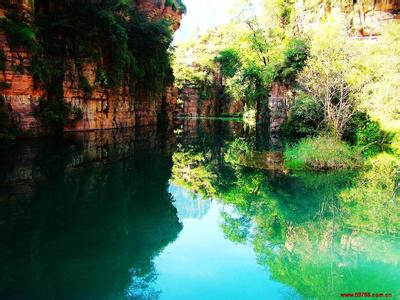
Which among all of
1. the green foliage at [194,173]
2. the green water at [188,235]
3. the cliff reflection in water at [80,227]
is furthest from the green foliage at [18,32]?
the green foliage at [194,173]

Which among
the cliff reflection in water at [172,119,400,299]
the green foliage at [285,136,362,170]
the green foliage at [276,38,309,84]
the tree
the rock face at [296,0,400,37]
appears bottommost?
the cliff reflection in water at [172,119,400,299]

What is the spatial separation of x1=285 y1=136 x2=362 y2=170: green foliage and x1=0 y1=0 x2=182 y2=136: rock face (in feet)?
44.2

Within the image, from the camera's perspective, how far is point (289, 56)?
947 inches

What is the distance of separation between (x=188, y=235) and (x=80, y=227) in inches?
76.4

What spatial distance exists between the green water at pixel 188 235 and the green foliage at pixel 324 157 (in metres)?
0.77

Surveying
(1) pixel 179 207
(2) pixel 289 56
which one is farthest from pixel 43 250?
(2) pixel 289 56

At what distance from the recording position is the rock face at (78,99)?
57.2 ft

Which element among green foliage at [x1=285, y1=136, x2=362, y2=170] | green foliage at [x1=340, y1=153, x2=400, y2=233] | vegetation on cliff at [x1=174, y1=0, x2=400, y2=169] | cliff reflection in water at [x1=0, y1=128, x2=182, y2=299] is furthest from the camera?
vegetation on cliff at [x1=174, y1=0, x2=400, y2=169]

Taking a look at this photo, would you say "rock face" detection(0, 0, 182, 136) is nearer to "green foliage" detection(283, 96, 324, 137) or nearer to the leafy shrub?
"green foliage" detection(283, 96, 324, 137)

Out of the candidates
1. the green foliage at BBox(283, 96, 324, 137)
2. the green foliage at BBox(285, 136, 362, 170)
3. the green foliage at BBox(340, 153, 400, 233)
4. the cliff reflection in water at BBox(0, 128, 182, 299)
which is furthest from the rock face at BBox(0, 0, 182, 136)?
the green foliage at BBox(340, 153, 400, 233)

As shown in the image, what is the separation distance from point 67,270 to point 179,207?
151 inches

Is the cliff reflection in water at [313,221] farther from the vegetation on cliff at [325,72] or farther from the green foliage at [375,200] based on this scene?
the vegetation on cliff at [325,72]

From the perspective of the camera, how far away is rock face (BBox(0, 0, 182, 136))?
1742cm

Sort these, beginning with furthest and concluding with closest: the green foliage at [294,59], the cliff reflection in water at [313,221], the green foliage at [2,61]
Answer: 1. the green foliage at [294,59]
2. the green foliage at [2,61]
3. the cliff reflection in water at [313,221]
